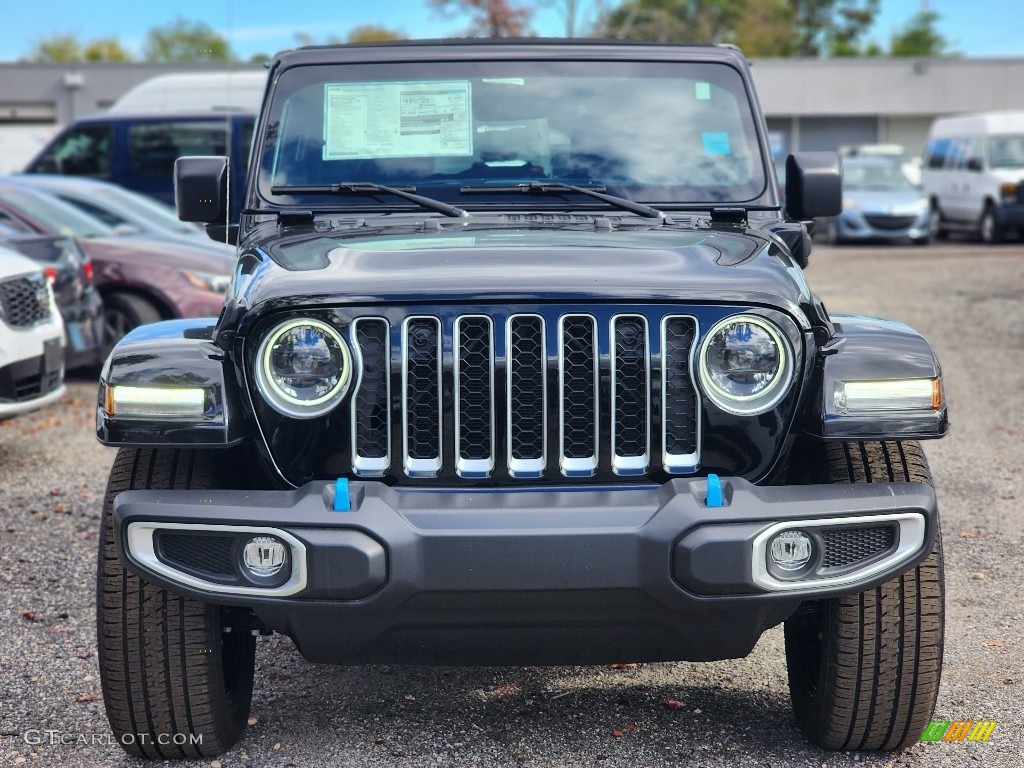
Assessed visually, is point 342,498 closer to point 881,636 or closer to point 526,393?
point 526,393

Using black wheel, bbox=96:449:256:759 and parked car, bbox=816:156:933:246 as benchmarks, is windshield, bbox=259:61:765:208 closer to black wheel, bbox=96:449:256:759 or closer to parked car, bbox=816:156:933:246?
black wheel, bbox=96:449:256:759

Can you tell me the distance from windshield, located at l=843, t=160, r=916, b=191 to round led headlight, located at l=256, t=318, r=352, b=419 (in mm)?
22300

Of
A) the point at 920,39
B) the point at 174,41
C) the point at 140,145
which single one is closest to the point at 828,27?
the point at 920,39

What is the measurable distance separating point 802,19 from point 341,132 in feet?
298

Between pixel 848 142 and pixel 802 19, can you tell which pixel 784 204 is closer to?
pixel 848 142

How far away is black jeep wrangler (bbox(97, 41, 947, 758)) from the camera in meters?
2.92

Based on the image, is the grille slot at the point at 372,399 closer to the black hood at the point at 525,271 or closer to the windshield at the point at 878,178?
the black hood at the point at 525,271

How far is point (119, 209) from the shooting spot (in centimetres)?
1127

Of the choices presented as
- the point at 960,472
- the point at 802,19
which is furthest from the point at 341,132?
the point at 802,19

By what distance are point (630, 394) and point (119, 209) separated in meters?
9.05

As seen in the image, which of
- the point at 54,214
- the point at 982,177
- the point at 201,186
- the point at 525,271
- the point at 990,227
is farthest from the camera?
the point at 990,227

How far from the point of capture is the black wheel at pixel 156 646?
3.28 m

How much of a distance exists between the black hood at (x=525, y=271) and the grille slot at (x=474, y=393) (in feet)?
0.27

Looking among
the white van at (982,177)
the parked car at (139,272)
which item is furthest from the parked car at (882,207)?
the parked car at (139,272)
